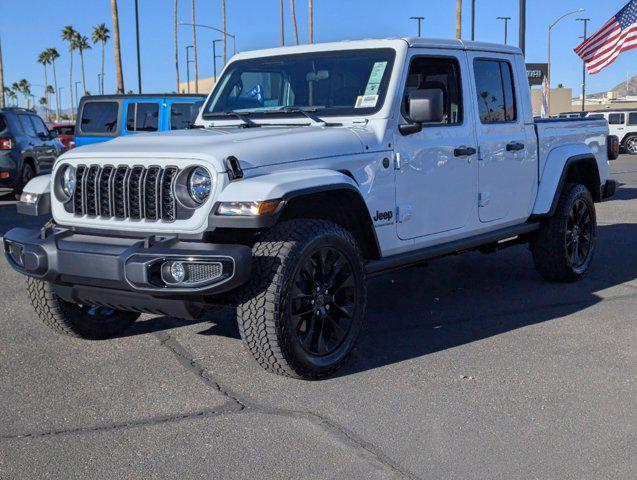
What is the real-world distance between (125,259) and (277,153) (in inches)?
40.8

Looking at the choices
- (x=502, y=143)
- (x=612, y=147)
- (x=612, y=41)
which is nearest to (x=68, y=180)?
(x=502, y=143)

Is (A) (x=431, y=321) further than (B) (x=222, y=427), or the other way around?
(A) (x=431, y=321)

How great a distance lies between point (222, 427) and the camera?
4.07m

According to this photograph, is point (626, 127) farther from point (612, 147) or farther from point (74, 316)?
point (74, 316)

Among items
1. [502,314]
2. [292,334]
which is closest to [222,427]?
[292,334]

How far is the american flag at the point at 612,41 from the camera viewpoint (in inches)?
781

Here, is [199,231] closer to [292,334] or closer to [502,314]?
[292,334]

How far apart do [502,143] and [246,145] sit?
8.49ft

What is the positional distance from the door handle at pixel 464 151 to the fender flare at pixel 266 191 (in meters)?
1.58

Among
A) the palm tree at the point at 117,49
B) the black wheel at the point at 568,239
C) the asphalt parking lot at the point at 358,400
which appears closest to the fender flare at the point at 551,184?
the black wheel at the point at 568,239

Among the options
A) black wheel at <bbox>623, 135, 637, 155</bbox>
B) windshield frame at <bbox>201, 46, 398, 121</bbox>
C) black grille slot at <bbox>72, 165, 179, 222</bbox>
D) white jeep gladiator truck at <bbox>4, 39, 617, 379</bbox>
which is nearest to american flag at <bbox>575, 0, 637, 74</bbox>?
black wheel at <bbox>623, 135, 637, 155</bbox>

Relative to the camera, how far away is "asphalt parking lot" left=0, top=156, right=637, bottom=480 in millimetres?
3648

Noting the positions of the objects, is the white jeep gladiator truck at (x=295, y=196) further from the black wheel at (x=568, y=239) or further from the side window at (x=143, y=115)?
the side window at (x=143, y=115)

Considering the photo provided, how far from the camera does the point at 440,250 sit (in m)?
5.79
